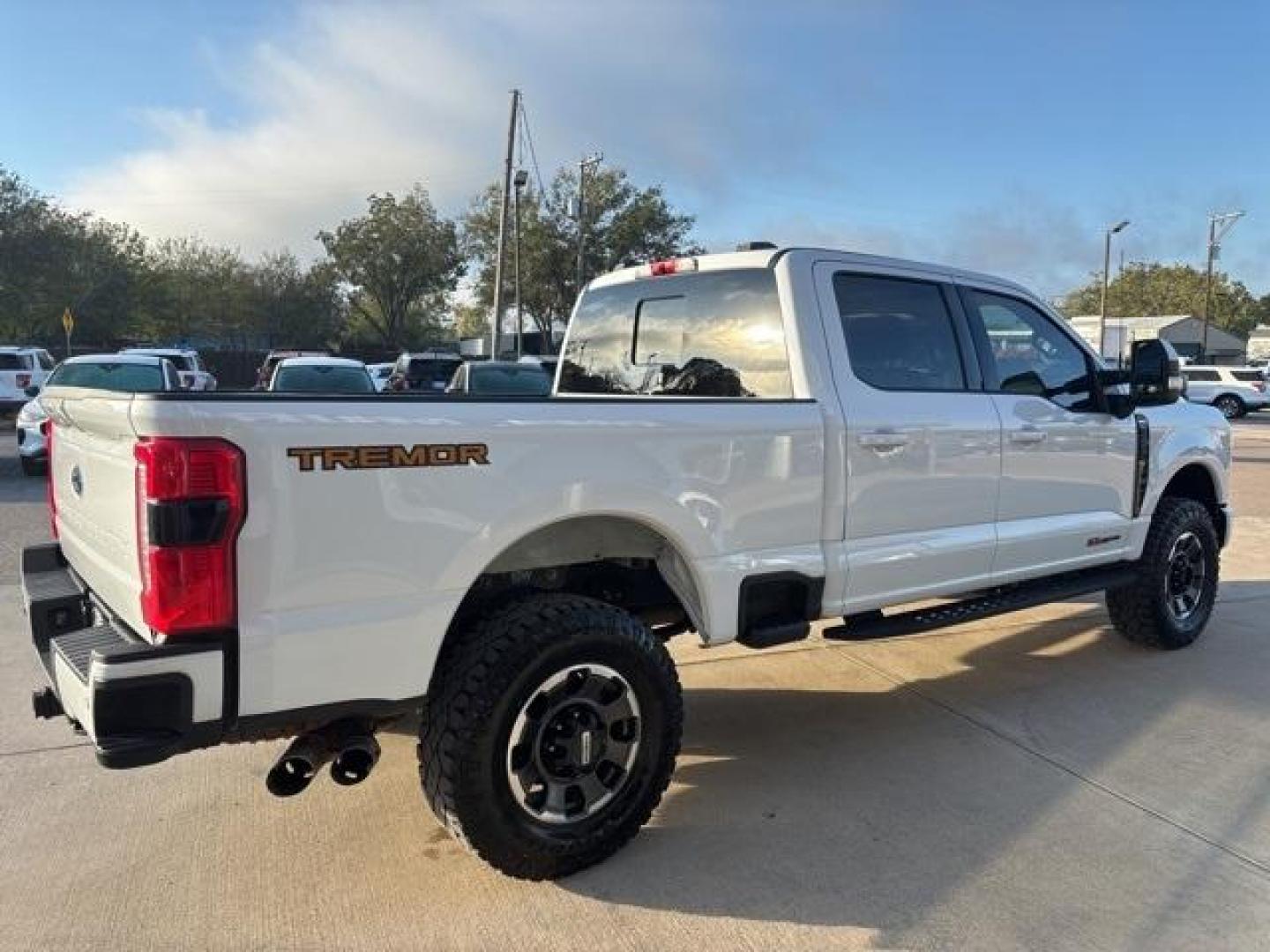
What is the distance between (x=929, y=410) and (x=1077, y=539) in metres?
1.44

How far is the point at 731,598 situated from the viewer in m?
3.67

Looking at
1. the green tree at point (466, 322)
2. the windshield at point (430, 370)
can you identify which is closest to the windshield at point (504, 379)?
the windshield at point (430, 370)

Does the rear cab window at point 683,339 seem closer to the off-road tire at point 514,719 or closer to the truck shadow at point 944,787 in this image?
the off-road tire at point 514,719

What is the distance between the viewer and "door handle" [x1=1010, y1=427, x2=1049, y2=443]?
4672mm

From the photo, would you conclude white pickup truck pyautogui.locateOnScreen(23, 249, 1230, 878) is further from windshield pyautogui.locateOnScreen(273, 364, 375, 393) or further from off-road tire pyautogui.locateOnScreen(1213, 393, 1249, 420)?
off-road tire pyautogui.locateOnScreen(1213, 393, 1249, 420)

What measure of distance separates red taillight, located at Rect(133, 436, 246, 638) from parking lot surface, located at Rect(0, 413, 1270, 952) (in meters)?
1.04

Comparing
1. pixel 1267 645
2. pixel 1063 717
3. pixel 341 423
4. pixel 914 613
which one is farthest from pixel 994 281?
pixel 341 423

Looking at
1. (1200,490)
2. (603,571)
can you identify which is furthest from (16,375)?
(1200,490)

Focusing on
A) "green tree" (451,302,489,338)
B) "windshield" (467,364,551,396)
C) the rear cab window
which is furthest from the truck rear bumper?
"green tree" (451,302,489,338)

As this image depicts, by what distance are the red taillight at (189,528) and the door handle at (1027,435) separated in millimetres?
3425

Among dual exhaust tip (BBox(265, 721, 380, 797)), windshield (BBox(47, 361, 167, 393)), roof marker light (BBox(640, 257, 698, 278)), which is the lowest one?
dual exhaust tip (BBox(265, 721, 380, 797))

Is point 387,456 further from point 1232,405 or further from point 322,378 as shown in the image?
point 1232,405

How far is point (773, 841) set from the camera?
3.55 m

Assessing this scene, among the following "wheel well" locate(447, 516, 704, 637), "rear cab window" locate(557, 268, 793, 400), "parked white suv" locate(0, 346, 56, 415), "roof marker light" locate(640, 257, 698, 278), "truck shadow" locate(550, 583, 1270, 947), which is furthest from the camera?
"parked white suv" locate(0, 346, 56, 415)
